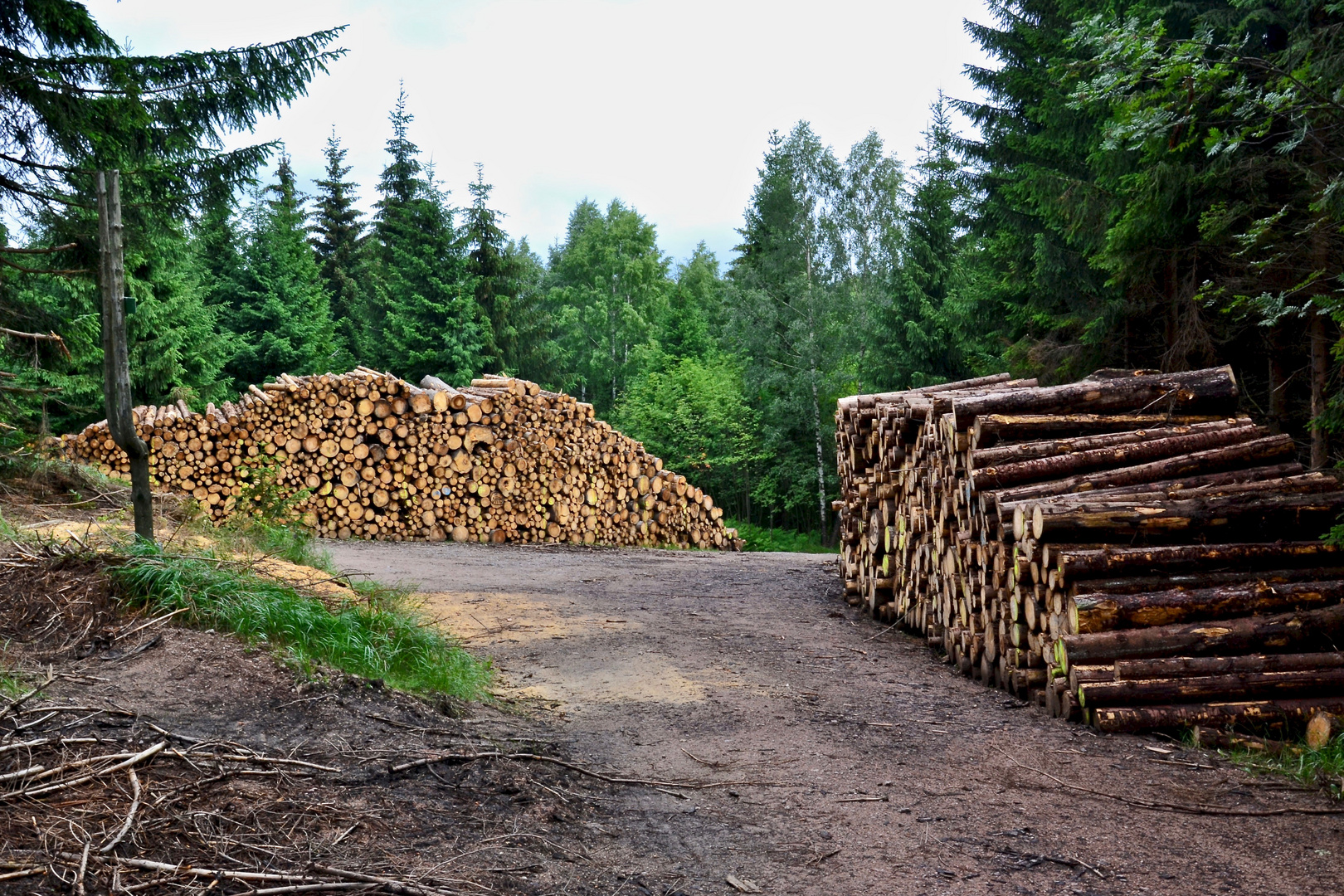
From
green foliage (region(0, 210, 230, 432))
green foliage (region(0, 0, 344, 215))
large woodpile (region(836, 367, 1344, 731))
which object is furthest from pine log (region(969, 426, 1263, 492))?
green foliage (region(0, 210, 230, 432))

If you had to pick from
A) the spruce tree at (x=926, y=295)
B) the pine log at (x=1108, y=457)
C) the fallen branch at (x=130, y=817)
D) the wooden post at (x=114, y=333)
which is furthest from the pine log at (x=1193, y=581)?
the spruce tree at (x=926, y=295)

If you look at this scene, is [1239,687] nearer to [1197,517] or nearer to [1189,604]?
[1189,604]

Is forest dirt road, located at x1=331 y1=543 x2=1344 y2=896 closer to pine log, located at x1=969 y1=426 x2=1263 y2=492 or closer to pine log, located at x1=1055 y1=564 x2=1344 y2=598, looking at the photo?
pine log, located at x1=1055 y1=564 x2=1344 y2=598

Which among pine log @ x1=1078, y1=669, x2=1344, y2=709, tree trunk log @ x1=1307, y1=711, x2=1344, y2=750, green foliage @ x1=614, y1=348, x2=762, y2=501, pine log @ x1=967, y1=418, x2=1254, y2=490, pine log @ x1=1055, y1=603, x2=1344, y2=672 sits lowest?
tree trunk log @ x1=1307, y1=711, x2=1344, y2=750

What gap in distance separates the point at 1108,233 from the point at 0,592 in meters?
9.70

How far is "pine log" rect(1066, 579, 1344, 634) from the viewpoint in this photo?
194 inches

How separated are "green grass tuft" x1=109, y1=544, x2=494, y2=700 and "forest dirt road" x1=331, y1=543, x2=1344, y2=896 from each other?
0.57 m

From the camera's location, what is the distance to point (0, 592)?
4516 millimetres

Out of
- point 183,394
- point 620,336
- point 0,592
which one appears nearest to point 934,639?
point 0,592

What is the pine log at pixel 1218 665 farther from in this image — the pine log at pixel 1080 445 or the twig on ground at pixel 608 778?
the twig on ground at pixel 608 778

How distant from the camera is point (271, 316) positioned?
88.3ft

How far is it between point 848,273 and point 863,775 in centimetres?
→ 2901

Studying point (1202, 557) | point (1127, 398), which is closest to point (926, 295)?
point (1127, 398)

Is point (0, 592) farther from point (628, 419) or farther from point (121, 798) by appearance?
point (628, 419)
